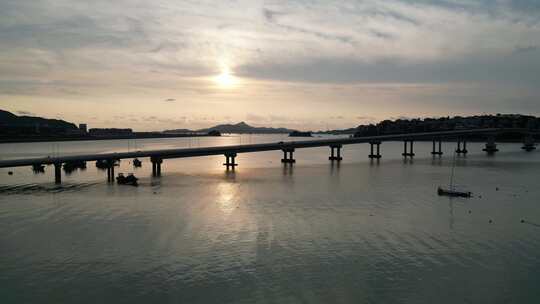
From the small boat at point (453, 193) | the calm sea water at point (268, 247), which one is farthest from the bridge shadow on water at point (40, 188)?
the small boat at point (453, 193)

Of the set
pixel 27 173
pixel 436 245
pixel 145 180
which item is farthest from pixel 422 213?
pixel 27 173

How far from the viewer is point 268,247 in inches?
1075

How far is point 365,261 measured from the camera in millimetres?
24406

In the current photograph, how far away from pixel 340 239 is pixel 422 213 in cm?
1280

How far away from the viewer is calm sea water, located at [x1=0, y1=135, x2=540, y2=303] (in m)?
20.5

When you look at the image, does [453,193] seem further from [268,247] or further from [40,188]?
[40,188]

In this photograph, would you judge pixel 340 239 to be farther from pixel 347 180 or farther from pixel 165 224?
pixel 347 180

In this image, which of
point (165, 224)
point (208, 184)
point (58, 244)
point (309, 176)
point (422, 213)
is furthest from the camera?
point (309, 176)

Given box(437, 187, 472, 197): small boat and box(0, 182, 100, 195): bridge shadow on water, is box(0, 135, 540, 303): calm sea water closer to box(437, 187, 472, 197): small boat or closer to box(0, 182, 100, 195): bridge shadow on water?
box(437, 187, 472, 197): small boat

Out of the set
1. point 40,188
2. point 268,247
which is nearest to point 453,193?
point 268,247

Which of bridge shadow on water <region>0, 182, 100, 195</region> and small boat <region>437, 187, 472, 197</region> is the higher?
small boat <region>437, 187, 472, 197</region>

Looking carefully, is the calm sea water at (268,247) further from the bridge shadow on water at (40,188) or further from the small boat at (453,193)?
the bridge shadow on water at (40,188)

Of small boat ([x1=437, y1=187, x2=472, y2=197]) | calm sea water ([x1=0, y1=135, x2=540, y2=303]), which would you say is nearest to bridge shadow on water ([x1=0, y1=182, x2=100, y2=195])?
calm sea water ([x1=0, y1=135, x2=540, y2=303])

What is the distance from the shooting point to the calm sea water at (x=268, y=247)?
2048 cm
